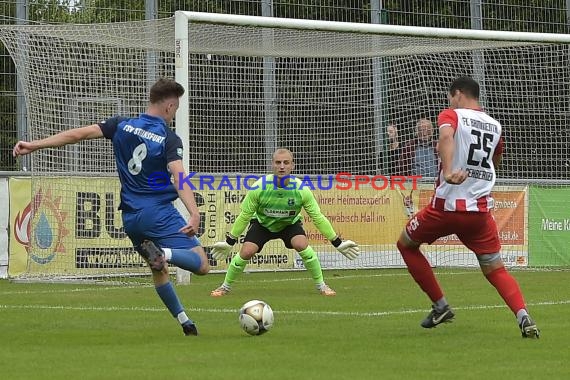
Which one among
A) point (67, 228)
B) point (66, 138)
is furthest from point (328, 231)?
point (66, 138)

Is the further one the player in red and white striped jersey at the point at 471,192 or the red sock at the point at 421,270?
the red sock at the point at 421,270

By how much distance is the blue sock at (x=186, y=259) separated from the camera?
9.82 metres

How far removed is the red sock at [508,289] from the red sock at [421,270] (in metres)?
0.62

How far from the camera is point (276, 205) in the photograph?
15.5 metres

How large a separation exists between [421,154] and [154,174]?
1076 centimetres

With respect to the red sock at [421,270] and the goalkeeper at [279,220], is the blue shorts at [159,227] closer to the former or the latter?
the red sock at [421,270]

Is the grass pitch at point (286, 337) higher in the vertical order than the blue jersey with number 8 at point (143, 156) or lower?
lower

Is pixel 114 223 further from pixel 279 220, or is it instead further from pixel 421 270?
pixel 421 270

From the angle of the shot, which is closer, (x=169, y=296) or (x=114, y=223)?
(x=169, y=296)

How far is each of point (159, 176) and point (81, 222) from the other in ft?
28.8

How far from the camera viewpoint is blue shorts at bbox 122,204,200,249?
10.0m

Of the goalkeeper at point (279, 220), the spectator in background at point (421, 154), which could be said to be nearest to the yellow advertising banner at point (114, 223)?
the spectator in background at point (421, 154)

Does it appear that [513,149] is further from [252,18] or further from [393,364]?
[393,364]
